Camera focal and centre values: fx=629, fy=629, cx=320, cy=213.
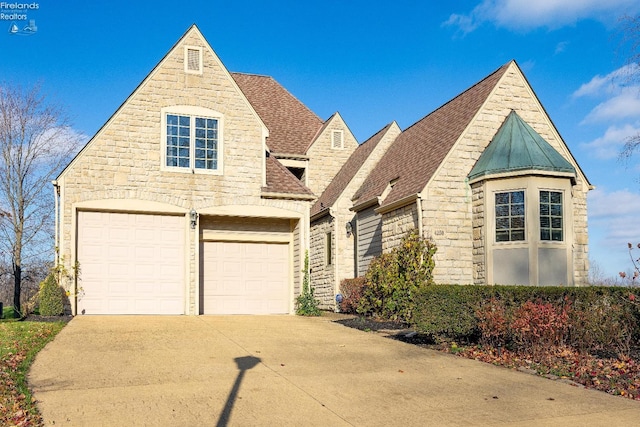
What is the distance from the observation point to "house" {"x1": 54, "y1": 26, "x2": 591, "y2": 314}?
15.7 metres

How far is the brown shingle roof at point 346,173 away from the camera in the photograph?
22.8 m

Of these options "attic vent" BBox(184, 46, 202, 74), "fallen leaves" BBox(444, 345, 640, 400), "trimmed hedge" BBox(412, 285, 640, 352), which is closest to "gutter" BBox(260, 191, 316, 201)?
"attic vent" BBox(184, 46, 202, 74)

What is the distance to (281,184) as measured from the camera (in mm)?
18688

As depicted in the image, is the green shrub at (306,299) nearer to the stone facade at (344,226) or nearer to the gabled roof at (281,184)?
the gabled roof at (281,184)

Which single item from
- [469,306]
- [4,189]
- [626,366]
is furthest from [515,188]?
[4,189]

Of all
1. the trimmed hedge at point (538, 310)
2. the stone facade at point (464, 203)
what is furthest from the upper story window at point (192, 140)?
the trimmed hedge at point (538, 310)

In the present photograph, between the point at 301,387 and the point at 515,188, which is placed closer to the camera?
the point at 301,387

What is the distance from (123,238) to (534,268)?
34.9ft

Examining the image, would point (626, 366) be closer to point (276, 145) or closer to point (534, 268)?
point (534, 268)

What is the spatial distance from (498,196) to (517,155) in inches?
44.3

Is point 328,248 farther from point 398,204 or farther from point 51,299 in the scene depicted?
point 51,299

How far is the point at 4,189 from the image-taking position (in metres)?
23.9

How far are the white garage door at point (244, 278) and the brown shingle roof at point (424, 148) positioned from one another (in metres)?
3.71

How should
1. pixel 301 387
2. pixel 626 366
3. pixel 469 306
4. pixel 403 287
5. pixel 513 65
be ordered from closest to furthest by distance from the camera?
pixel 301 387 < pixel 626 366 < pixel 469 306 < pixel 403 287 < pixel 513 65
